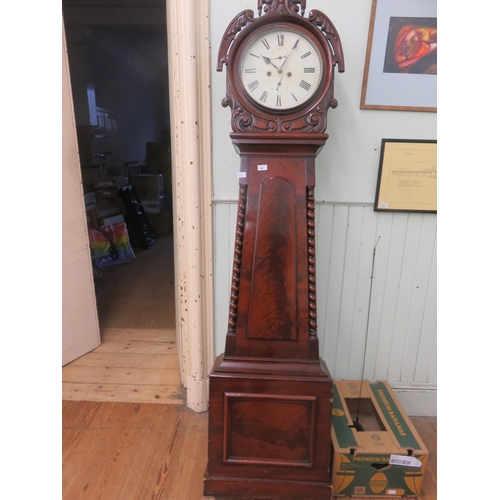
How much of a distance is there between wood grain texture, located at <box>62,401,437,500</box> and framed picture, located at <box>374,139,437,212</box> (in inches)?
39.5

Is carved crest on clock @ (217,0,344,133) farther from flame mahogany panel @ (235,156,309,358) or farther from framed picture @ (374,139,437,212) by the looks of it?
framed picture @ (374,139,437,212)

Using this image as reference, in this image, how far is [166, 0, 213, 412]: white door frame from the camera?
1.38 metres

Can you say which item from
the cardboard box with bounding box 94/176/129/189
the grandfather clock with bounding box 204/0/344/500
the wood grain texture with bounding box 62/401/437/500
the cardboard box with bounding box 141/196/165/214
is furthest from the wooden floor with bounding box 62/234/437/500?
the cardboard box with bounding box 141/196/165/214

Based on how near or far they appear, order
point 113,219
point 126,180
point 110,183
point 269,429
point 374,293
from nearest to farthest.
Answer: point 269,429, point 374,293, point 113,219, point 110,183, point 126,180

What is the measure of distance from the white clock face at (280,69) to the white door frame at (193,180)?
1.08 ft

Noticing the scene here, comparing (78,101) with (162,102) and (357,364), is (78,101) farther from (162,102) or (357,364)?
(357,364)

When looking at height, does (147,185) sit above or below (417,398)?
above

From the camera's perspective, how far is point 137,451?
4.93 ft

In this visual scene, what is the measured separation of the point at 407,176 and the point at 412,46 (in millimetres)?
472

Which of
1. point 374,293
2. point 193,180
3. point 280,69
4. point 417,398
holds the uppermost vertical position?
point 280,69

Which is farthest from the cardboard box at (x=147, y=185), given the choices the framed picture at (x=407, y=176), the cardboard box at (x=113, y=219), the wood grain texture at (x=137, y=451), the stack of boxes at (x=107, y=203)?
the framed picture at (x=407, y=176)

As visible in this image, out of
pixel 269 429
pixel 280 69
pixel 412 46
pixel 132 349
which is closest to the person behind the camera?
pixel 280 69

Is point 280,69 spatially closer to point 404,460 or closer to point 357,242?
point 357,242

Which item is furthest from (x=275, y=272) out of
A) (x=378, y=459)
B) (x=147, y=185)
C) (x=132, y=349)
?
(x=147, y=185)
